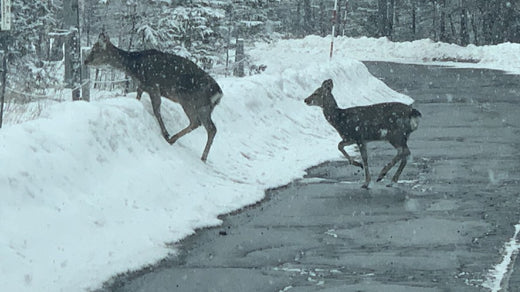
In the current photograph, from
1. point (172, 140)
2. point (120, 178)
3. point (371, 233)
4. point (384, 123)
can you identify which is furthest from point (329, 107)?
point (371, 233)

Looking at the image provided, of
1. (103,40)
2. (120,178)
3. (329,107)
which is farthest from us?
(329,107)

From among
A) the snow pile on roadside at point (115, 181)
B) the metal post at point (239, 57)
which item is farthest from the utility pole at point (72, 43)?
the metal post at point (239, 57)

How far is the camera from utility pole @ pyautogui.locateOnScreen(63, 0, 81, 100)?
18969 mm

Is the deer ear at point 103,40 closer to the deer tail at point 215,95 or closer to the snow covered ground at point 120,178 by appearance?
the snow covered ground at point 120,178

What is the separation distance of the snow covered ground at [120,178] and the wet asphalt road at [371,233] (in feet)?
1.27

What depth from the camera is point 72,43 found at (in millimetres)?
19047

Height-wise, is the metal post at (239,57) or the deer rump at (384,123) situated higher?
the deer rump at (384,123)

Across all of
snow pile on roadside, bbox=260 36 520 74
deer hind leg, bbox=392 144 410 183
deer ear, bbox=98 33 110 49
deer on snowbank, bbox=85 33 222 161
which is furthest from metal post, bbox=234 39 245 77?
deer hind leg, bbox=392 144 410 183

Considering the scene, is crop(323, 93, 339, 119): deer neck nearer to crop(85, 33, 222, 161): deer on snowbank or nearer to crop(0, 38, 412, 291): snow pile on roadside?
crop(0, 38, 412, 291): snow pile on roadside

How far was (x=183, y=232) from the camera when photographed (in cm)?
962

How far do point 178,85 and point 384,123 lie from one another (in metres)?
3.13

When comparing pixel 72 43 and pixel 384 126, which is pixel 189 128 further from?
pixel 72 43

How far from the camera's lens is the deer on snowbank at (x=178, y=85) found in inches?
531

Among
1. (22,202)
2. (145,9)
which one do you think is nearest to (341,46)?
(145,9)
